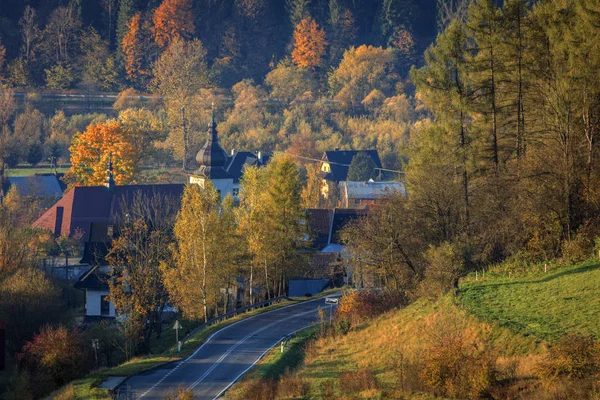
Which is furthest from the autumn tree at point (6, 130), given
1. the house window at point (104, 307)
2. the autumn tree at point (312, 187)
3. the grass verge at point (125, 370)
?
the grass verge at point (125, 370)

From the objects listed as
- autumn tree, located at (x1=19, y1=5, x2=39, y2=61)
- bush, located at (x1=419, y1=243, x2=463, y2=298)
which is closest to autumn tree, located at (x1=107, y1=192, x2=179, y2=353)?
bush, located at (x1=419, y1=243, x2=463, y2=298)

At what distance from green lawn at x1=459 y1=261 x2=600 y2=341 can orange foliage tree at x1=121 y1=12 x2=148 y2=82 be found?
114 m

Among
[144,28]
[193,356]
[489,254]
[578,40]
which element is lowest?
[193,356]

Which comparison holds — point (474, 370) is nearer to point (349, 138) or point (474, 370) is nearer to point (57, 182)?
point (57, 182)

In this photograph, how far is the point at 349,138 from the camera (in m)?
126

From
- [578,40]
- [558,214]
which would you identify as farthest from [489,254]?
[578,40]

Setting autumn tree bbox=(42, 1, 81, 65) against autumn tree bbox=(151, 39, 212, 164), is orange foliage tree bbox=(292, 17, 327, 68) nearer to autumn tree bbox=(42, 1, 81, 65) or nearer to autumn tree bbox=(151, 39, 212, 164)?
autumn tree bbox=(151, 39, 212, 164)

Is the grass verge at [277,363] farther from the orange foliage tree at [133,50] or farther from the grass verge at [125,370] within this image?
the orange foliage tree at [133,50]

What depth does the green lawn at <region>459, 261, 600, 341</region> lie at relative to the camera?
27.9 m

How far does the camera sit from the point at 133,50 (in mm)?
147625

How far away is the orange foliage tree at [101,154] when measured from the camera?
8775 centimetres

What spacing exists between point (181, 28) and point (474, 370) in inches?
5359

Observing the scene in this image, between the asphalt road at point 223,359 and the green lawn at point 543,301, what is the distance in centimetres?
772

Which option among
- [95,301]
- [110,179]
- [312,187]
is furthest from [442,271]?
[312,187]
